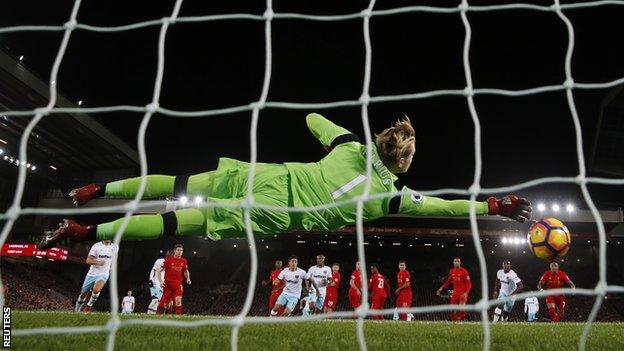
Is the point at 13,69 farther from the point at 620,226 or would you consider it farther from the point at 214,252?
the point at 620,226

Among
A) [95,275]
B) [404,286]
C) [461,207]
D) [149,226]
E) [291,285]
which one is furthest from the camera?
[404,286]

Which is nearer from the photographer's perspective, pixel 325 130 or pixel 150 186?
pixel 150 186

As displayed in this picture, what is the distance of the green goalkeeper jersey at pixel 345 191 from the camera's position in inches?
139

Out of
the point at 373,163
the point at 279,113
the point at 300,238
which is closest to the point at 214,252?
the point at 300,238

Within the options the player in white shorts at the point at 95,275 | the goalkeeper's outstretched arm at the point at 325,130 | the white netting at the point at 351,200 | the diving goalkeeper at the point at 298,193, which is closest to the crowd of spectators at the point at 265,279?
the player in white shorts at the point at 95,275

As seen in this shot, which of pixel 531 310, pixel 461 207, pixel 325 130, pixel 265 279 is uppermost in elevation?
pixel 325 130

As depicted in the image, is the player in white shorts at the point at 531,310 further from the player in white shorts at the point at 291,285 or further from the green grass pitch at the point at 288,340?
the green grass pitch at the point at 288,340

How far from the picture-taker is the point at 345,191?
11.5 feet

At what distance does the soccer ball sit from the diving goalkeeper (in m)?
1.78

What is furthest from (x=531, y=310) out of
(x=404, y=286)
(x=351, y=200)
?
(x=351, y=200)

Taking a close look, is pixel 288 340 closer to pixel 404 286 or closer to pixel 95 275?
pixel 95 275

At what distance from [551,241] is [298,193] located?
2.84m

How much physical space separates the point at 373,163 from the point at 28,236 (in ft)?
106

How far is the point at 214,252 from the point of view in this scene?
32.0 m
